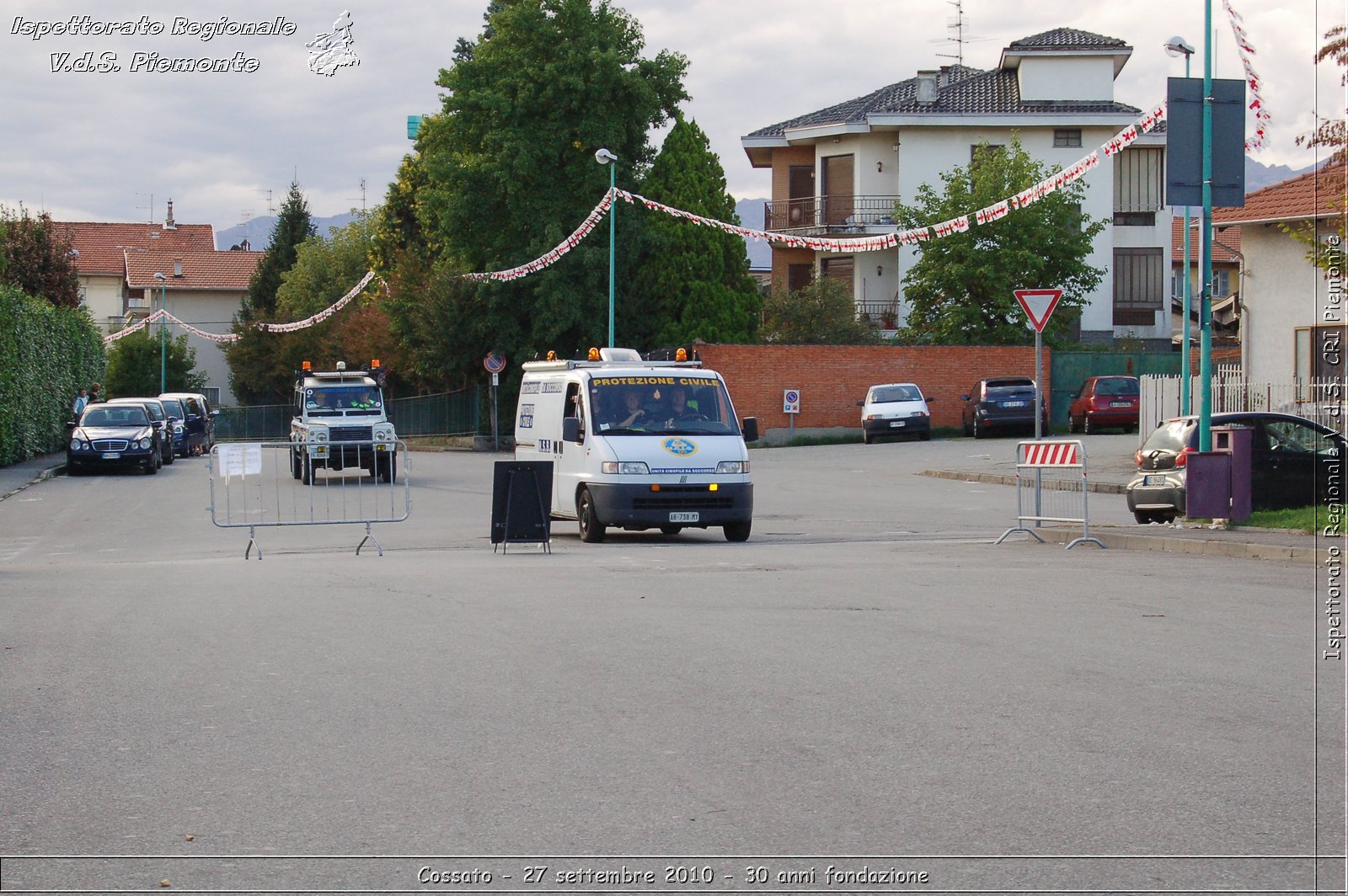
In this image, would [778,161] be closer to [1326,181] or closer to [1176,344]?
[1176,344]

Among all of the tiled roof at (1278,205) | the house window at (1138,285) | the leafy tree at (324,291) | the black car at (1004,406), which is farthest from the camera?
the leafy tree at (324,291)

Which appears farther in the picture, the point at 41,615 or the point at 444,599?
the point at 444,599

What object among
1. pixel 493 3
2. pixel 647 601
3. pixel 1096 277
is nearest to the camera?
pixel 647 601

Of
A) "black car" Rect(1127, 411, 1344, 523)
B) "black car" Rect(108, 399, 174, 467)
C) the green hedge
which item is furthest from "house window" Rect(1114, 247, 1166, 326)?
"black car" Rect(1127, 411, 1344, 523)

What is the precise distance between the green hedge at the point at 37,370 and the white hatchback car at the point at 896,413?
2239 centimetres

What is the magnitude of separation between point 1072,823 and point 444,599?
6.93 m

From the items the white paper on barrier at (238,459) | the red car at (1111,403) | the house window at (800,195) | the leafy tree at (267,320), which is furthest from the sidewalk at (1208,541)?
the leafy tree at (267,320)

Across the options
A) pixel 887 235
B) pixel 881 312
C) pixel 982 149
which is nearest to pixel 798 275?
pixel 881 312

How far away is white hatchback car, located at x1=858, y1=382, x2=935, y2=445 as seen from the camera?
4216 centimetres

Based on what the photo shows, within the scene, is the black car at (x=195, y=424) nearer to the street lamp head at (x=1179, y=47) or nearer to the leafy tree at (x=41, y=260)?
the leafy tree at (x=41, y=260)

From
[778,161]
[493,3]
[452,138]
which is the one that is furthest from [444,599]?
[493,3]

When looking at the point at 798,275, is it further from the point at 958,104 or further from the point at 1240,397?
the point at 1240,397

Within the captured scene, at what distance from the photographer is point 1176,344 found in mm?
55219

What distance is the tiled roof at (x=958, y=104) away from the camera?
186ft
